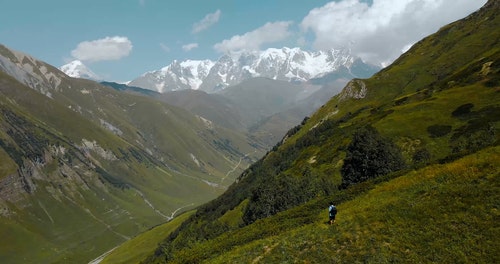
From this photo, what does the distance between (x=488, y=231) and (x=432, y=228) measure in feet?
16.1

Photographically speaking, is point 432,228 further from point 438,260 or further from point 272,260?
point 272,260

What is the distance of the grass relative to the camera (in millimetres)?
38594

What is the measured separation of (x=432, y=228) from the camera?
41375 millimetres

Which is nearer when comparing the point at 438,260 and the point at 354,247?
the point at 438,260

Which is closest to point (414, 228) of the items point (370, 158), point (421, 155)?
point (370, 158)

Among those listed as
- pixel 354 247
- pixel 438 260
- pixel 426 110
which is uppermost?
pixel 426 110

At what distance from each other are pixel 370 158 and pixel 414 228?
53.5 metres

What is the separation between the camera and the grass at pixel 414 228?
38594 millimetres

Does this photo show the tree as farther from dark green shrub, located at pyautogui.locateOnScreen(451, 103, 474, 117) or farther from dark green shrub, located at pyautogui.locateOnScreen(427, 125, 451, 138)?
dark green shrub, located at pyautogui.locateOnScreen(451, 103, 474, 117)

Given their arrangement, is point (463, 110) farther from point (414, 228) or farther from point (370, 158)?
point (414, 228)

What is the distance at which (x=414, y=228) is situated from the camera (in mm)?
42125

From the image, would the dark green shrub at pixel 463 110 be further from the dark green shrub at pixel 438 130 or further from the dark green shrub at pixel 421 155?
the dark green shrub at pixel 421 155

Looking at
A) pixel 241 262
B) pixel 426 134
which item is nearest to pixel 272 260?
A: pixel 241 262

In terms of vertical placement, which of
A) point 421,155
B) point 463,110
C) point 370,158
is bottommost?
point 421,155
